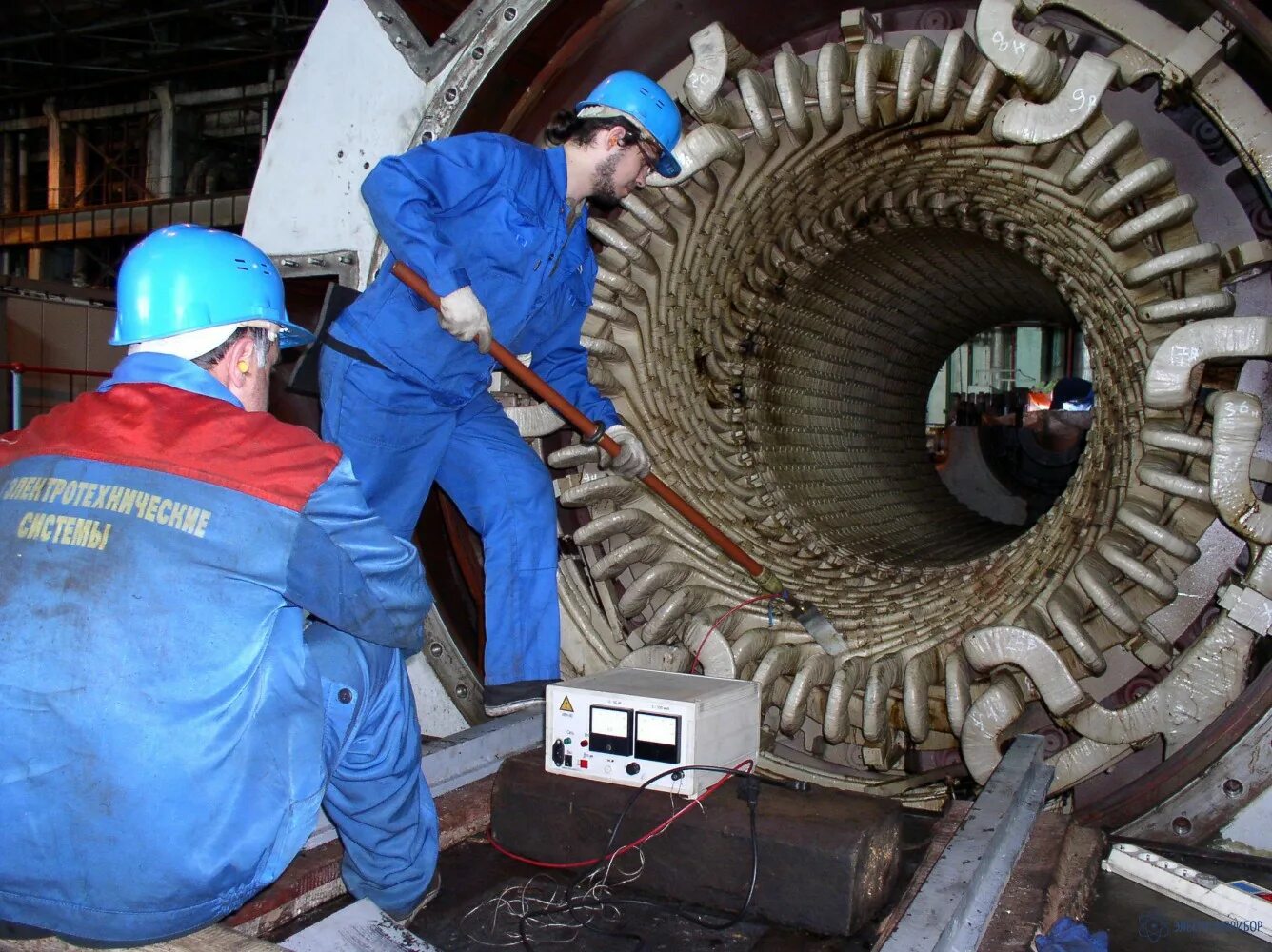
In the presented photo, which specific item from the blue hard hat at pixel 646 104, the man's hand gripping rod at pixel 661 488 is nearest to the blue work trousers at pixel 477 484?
the man's hand gripping rod at pixel 661 488

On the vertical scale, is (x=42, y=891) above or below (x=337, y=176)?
below

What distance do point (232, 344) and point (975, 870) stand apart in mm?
1039

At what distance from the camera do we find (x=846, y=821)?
1479mm

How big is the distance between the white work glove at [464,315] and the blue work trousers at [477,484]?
17 cm

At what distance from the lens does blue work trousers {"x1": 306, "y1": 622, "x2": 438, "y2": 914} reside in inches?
50.9

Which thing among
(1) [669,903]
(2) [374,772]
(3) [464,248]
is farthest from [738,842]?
(3) [464,248]

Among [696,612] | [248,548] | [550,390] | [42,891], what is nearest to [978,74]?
[550,390]

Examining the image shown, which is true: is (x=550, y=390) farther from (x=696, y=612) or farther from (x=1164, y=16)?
(x=1164, y=16)

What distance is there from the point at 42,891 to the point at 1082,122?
1664 millimetres

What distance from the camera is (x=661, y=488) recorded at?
7.19 feet

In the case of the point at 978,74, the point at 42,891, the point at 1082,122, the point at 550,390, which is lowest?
the point at 42,891

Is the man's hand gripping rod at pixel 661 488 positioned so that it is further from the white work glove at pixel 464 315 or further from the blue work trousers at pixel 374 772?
the blue work trousers at pixel 374 772

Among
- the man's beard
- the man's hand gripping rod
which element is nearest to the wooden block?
the man's hand gripping rod

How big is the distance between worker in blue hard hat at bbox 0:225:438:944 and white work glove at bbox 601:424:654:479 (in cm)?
99
